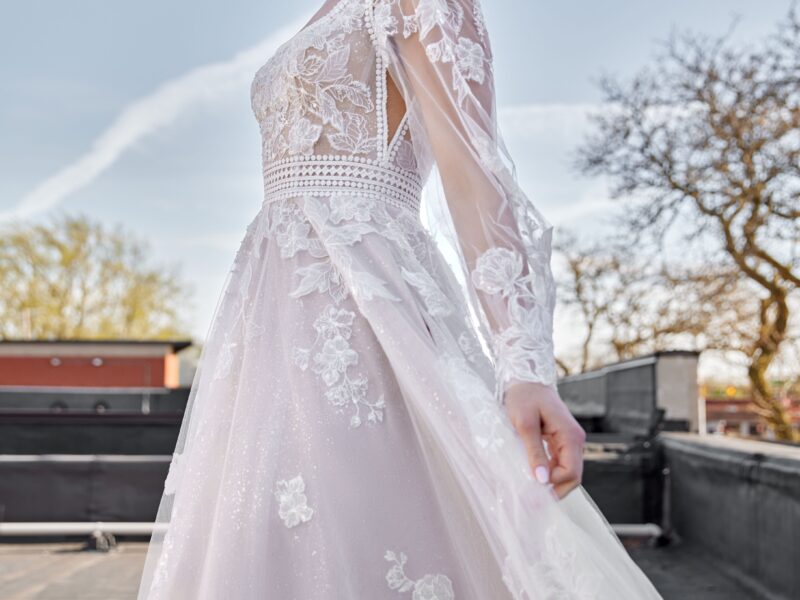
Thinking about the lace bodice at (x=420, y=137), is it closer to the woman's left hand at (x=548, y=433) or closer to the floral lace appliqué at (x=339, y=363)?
the woman's left hand at (x=548, y=433)

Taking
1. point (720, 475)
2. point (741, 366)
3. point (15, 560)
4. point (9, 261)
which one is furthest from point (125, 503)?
point (9, 261)

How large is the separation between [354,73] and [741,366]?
14.5 metres

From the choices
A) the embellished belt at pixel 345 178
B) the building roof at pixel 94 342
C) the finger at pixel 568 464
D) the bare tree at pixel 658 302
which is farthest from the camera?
the building roof at pixel 94 342

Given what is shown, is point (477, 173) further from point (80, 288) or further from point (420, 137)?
point (80, 288)

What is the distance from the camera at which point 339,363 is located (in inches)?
48.1

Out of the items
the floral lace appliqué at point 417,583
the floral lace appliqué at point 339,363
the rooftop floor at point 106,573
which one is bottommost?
the rooftop floor at point 106,573

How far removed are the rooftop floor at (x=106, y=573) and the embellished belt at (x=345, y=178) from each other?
363 cm

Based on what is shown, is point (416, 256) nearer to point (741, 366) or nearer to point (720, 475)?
point (720, 475)

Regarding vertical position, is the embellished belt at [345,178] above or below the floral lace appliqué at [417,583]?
above

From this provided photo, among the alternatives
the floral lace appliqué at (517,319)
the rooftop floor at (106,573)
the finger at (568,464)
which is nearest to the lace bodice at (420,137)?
the floral lace appliqué at (517,319)

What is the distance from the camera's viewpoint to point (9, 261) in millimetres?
33938

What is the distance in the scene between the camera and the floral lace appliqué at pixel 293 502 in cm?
113

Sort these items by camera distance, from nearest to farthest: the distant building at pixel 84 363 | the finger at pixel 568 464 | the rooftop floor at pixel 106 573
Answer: the finger at pixel 568 464 < the rooftop floor at pixel 106 573 < the distant building at pixel 84 363

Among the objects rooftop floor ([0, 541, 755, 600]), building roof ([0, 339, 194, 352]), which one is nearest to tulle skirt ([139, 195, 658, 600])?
rooftop floor ([0, 541, 755, 600])
